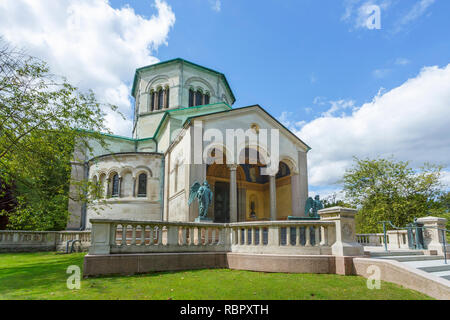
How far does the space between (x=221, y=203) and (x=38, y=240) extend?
1270 centimetres

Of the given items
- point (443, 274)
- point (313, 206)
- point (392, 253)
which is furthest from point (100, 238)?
point (313, 206)

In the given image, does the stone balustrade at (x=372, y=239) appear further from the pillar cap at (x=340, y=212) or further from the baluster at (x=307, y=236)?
the baluster at (x=307, y=236)

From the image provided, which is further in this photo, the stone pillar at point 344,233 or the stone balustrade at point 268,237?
the stone pillar at point 344,233

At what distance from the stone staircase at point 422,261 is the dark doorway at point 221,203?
13.2 meters

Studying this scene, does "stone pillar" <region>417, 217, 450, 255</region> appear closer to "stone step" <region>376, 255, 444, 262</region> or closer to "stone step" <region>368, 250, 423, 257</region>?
"stone step" <region>368, 250, 423, 257</region>

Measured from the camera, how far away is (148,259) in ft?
27.3

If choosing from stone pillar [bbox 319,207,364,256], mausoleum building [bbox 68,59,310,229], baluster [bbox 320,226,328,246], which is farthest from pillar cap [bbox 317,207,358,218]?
mausoleum building [bbox 68,59,310,229]

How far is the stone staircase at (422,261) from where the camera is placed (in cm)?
767

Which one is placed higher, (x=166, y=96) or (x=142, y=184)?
(x=166, y=96)

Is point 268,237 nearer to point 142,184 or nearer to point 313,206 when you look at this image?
point 313,206

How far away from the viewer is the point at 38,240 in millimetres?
18688

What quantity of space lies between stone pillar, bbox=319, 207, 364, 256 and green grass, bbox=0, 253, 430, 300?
881 millimetres

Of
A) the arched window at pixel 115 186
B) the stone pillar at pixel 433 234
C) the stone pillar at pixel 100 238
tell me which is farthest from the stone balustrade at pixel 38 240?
the stone pillar at pixel 433 234
